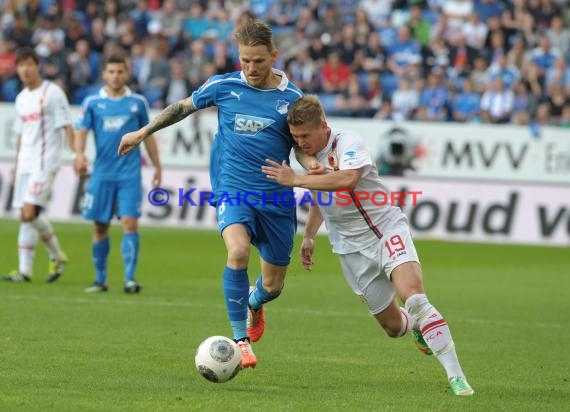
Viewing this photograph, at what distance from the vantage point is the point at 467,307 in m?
13.3

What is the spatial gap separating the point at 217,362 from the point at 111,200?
20.1 feet

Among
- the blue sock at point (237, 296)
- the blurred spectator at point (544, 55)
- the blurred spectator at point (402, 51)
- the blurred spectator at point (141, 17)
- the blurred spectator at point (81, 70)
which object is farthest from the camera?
the blurred spectator at point (141, 17)

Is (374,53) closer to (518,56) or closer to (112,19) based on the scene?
(518,56)

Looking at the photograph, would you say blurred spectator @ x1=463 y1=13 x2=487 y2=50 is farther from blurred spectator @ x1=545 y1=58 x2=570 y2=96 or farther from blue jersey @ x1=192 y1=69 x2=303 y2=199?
blue jersey @ x1=192 y1=69 x2=303 y2=199

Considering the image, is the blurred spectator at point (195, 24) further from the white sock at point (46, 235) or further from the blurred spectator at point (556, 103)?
the white sock at point (46, 235)

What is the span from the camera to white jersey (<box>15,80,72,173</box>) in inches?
560

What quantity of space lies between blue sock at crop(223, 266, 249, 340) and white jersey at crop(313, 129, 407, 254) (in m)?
0.75

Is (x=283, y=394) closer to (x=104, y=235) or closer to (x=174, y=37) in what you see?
(x=104, y=235)

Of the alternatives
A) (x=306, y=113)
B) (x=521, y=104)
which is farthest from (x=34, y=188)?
(x=521, y=104)

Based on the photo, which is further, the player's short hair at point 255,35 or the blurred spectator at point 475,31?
the blurred spectator at point 475,31

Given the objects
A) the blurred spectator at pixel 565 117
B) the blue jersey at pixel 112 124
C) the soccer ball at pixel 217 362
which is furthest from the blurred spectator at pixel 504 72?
the soccer ball at pixel 217 362

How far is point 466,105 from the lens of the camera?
946 inches

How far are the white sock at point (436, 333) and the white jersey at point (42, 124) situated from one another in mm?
7493

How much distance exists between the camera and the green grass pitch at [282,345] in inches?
286
